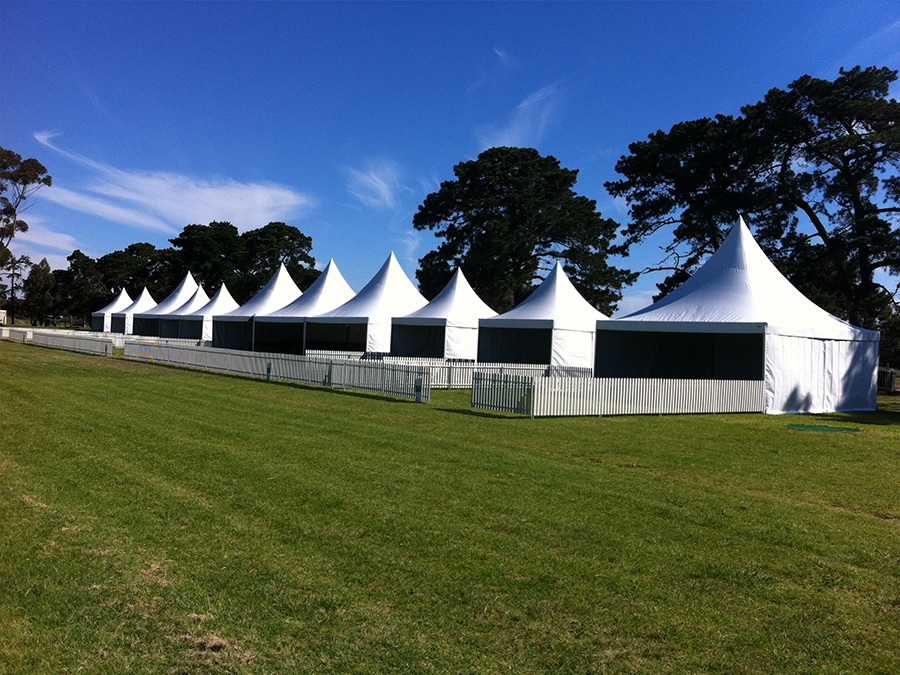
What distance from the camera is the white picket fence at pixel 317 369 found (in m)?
16.5

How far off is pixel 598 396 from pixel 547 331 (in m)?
10.3

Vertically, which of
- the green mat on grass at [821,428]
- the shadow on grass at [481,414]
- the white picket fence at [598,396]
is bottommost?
the shadow on grass at [481,414]

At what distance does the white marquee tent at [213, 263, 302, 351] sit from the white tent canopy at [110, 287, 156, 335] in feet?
43.3

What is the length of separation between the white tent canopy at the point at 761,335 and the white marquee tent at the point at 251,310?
1844 centimetres

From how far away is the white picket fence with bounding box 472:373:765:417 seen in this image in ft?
46.0

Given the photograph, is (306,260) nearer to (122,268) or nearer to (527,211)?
(122,268)

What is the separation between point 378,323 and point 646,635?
80.4 feet

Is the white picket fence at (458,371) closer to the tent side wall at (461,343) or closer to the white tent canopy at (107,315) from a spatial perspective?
the tent side wall at (461,343)

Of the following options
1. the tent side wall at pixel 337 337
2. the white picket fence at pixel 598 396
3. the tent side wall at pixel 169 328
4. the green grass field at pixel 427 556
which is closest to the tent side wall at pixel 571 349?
the white picket fence at pixel 598 396

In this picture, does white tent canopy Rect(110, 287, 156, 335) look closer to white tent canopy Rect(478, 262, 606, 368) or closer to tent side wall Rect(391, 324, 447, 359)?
tent side wall Rect(391, 324, 447, 359)

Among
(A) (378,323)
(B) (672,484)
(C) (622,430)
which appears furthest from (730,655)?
(A) (378,323)

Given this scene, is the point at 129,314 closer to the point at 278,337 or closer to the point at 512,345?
Answer: the point at 278,337

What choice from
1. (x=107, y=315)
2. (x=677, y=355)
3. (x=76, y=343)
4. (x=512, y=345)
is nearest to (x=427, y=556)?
(x=677, y=355)

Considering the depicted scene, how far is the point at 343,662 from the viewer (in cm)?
326
